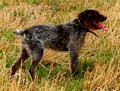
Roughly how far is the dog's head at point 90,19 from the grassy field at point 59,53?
690 mm

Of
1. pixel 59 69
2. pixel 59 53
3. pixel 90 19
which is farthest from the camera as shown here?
pixel 59 53

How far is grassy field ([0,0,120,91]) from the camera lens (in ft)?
22.3

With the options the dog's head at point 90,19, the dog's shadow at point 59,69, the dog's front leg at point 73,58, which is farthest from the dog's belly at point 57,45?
the dog's head at point 90,19

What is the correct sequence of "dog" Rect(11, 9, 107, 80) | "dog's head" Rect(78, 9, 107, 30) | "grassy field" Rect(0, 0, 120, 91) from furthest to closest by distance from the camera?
"dog's head" Rect(78, 9, 107, 30) < "dog" Rect(11, 9, 107, 80) < "grassy field" Rect(0, 0, 120, 91)

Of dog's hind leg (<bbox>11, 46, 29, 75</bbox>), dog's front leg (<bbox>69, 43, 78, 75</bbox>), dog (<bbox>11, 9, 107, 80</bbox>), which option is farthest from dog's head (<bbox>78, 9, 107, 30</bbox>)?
dog's hind leg (<bbox>11, 46, 29, 75</bbox>)

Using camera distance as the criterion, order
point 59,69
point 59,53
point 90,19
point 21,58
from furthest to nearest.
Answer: point 59,53 < point 90,19 < point 59,69 < point 21,58

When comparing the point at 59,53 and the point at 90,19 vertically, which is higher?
the point at 90,19

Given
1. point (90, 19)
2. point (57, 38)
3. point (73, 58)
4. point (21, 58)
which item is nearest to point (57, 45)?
point (57, 38)

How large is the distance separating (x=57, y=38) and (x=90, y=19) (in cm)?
73

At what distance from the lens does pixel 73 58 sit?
7746 millimetres

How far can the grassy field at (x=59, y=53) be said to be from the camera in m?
6.80

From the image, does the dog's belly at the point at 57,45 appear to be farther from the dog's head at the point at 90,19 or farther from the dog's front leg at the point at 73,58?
the dog's head at the point at 90,19

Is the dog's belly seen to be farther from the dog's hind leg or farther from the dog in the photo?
the dog's hind leg

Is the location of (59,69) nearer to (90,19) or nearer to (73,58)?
(73,58)
